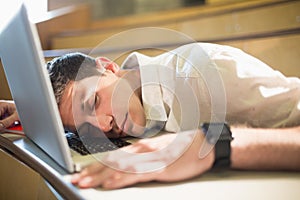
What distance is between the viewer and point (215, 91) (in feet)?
2.60

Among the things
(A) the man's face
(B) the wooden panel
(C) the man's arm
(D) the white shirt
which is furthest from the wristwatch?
(B) the wooden panel

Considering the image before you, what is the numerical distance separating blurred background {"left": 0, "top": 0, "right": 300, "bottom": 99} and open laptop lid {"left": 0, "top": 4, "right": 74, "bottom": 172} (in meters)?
0.59

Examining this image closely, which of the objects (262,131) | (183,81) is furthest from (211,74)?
(262,131)

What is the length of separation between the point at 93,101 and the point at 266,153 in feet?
1.45

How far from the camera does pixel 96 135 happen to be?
887 millimetres

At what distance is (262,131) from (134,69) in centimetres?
47

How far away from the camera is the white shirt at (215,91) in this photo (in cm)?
Result: 75

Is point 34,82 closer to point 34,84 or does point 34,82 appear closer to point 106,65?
point 34,84

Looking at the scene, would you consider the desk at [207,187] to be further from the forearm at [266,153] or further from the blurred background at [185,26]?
the blurred background at [185,26]

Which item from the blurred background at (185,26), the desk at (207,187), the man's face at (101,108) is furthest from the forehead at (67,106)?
the blurred background at (185,26)

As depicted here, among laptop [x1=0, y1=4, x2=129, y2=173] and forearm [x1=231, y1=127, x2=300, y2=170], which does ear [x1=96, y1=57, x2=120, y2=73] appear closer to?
laptop [x1=0, y1=4, x2=129, y2=173]

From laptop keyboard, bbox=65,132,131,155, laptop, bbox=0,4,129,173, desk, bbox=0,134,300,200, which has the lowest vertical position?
laptop keyboard, bbox=65,132,131,155

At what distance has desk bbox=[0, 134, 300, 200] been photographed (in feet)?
1.67

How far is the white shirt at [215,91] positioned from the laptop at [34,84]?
0.90 ft
